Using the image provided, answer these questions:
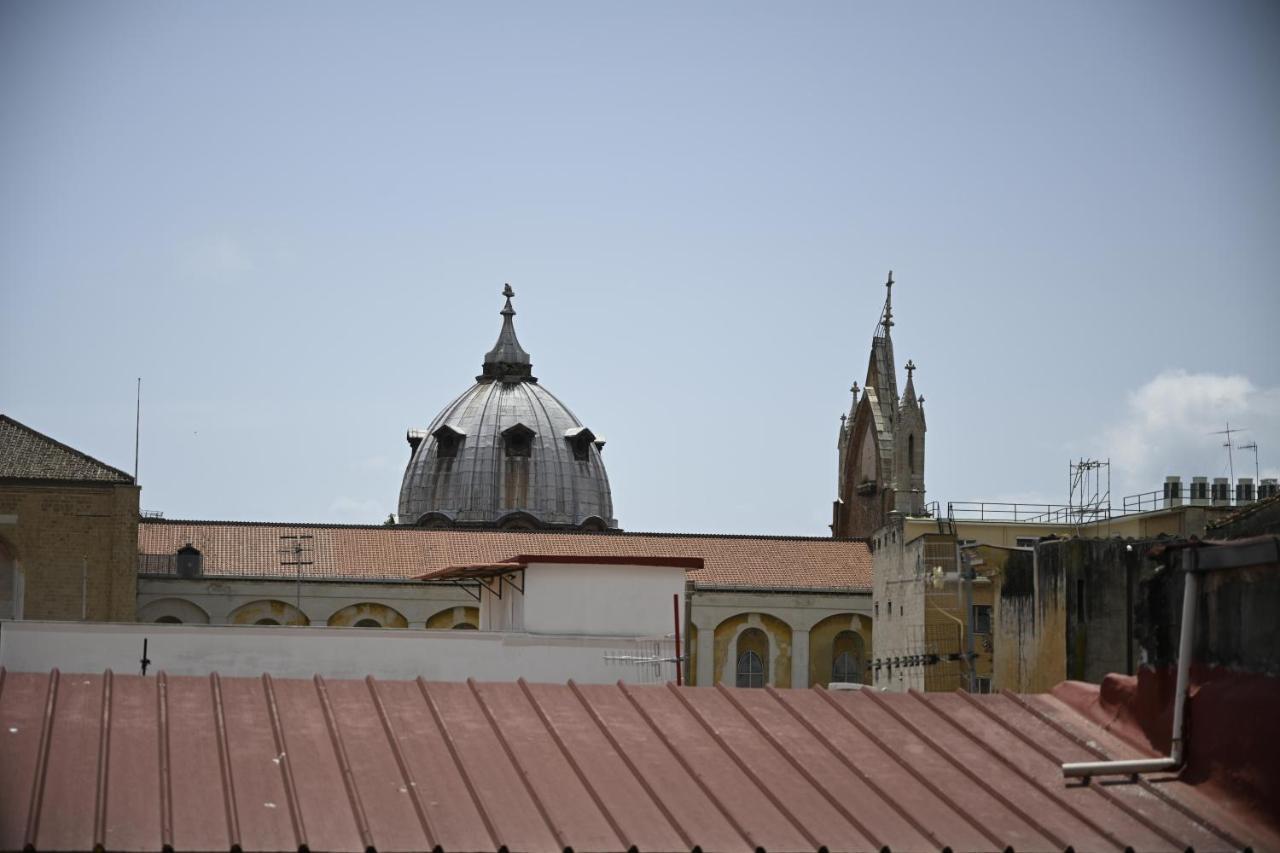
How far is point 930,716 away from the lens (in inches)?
548

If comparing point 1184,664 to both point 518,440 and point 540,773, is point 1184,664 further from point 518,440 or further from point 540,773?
point 518,440

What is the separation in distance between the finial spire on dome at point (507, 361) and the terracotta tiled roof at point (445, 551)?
16175mm

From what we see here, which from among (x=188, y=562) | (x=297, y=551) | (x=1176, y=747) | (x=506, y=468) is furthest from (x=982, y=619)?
(x=506, y=468)

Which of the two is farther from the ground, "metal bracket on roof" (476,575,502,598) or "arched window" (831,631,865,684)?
"metal bracket on roof" (476,575,502,598)

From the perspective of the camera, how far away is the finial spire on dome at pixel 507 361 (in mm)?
81062

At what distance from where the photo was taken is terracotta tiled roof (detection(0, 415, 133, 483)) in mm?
51062

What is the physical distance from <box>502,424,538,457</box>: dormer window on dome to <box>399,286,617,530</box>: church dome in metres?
0.04

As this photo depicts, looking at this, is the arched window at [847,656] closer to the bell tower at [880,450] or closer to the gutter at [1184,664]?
the bell tower at [880,450]

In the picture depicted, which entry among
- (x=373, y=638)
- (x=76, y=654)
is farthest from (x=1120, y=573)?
(x=76, y=654)

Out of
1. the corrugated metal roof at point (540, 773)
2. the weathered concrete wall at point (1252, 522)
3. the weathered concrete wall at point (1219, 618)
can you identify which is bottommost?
the corrugated metal roof at point (540, 773)

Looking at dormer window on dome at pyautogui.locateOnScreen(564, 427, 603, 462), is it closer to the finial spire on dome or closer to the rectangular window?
the finial spire on dome

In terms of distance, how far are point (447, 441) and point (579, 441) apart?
17.4 ft

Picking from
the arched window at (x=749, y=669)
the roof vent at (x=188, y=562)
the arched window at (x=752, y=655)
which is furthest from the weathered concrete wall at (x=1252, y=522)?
the roof vent at (x=188, y=562)

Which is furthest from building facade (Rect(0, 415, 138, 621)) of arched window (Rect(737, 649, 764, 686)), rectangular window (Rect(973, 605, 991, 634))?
rectangular window (Rect(973, 605, 991, 634))
